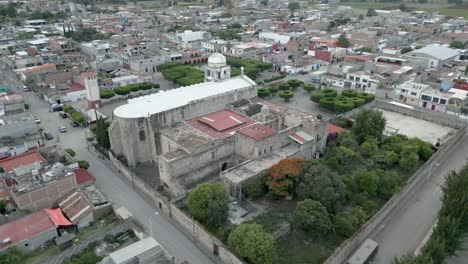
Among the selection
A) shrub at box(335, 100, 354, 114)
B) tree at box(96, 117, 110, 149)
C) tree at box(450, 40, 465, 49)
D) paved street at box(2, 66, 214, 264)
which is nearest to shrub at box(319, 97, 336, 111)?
shrub at box(335, 100, 354, 114)

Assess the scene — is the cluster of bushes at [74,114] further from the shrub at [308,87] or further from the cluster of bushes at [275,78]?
the shrub at [308,87]

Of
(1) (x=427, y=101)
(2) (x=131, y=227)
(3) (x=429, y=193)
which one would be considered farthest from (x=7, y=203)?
(1) (x=427, y=101)

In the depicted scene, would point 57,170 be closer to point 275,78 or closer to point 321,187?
point 321,187

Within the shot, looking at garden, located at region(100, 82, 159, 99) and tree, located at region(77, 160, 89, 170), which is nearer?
tree, located at region(77, 160, 89, 170)

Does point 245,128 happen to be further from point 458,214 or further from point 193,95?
point 458,214

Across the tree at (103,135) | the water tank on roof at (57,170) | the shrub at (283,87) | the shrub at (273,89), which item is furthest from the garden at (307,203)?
the shrub at (283,87)

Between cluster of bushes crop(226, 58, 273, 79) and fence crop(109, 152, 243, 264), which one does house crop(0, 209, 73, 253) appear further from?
cluster of bushes crop(226, 58, 273, 79)
